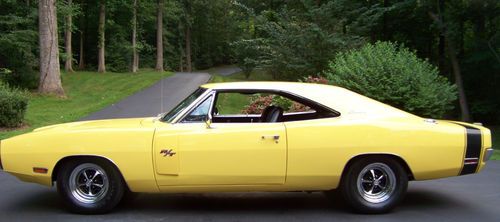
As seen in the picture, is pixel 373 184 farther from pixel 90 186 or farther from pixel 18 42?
pixel 18 42

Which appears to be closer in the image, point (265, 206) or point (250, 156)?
point (250, 156)

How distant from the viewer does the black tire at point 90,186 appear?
18.7 ft

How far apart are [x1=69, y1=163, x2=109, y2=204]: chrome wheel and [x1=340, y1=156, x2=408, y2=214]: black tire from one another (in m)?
2.52

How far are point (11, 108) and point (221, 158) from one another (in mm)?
9870

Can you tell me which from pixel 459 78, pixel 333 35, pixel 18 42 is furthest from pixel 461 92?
pixel 18 42

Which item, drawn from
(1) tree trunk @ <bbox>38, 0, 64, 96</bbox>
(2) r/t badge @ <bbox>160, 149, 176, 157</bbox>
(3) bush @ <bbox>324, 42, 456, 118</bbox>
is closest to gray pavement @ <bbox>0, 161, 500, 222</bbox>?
(2) r/t badge @ <bbox>160, 149, 176, 157</bbox>

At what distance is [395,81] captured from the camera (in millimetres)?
12602

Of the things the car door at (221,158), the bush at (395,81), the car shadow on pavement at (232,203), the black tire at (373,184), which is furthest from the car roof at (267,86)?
the bush at (395,81)

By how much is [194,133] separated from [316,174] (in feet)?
4.37

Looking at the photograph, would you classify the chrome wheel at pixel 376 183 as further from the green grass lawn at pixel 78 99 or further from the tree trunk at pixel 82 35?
the tree trunk at pixel 82 35

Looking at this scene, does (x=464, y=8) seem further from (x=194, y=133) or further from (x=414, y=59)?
(x=194, y=133)

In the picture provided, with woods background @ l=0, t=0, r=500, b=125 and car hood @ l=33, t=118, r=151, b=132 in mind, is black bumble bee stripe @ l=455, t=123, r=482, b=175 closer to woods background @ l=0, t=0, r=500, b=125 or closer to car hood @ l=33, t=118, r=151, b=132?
car hood @ l=33, t=118, r=151, b=132

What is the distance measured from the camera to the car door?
5.59 m

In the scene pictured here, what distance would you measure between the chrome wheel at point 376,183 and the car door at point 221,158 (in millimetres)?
870
